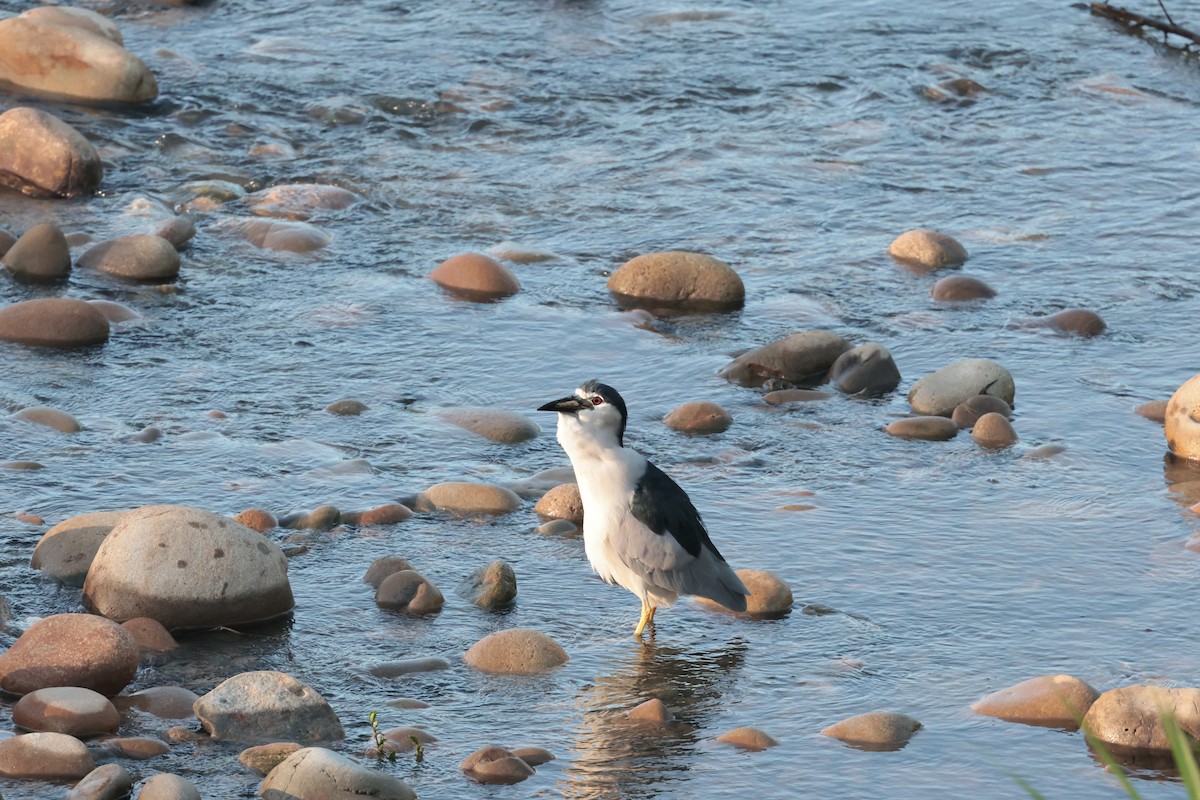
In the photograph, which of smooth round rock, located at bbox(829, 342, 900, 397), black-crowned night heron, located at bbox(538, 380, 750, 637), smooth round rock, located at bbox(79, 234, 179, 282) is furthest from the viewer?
smooth round rock, located at bbox(79, 234, 179, 282)

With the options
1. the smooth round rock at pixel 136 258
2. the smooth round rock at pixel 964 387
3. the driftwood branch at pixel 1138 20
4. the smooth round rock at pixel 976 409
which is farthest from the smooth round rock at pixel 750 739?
the driftwood branch at pixel 1138 20

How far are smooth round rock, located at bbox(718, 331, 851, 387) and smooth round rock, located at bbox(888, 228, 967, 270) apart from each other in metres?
1.83

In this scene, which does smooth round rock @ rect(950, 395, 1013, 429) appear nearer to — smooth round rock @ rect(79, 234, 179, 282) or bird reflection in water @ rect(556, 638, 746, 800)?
bird reflection in water @ rect(556, 638, 746, 800)

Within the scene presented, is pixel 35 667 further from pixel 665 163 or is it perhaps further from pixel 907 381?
pixel 665 163

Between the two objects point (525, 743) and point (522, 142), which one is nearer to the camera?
point (525, 743)

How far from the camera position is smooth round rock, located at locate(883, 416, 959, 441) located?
335 inches

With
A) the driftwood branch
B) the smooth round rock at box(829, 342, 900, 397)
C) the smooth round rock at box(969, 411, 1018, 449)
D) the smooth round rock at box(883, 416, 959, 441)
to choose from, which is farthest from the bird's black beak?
the driftwood branch

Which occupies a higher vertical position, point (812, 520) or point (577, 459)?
point (577, 459)

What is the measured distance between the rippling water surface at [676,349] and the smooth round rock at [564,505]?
0.63 feet

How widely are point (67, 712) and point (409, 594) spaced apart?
1531 mm

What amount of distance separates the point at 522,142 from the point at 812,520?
659 centimetres

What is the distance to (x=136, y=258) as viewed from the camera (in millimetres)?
10477

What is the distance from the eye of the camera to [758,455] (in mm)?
8359

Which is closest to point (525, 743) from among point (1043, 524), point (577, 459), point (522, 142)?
point (577, 459)
